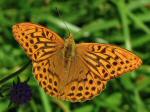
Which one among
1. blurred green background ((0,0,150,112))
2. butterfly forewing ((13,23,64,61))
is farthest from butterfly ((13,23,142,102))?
blurred green background ((0,0,150,112))

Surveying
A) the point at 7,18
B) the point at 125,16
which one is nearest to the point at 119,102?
the point at 125,16

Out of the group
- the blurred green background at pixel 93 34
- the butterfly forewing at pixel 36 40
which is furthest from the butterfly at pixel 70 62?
the blurred green background at pixel 93 34

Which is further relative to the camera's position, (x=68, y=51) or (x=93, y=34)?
(x=93, y=34)

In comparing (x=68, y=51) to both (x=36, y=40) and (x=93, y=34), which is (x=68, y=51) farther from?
(x=93, y=34)

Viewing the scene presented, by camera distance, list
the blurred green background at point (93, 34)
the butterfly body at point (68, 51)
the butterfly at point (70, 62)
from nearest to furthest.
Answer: the butterfly at point (70, 62)
the butterfly body at point (68, 51)
the blurred green background at point (93, 34)

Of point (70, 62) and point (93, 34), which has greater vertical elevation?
point (70, 62)

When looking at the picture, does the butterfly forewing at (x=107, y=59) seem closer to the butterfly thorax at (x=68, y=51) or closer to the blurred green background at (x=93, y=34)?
the butterfly thorax at (x=68, y=51)

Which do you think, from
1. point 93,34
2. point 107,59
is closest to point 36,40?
point 107,59
